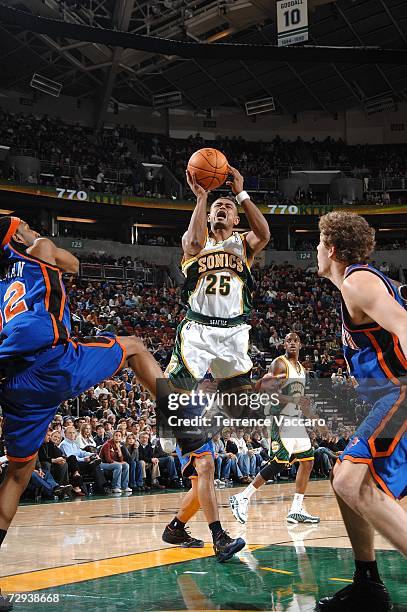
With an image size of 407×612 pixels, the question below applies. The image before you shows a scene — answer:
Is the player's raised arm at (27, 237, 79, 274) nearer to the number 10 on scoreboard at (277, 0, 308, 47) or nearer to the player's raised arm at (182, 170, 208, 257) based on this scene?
the player's raised arm at (182, 170, 208, 257)

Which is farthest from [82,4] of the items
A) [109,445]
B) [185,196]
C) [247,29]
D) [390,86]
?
[109,445]

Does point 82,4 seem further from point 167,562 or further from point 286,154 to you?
point 167,562

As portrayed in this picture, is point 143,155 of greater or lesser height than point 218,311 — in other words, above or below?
above

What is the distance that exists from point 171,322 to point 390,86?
732 inches

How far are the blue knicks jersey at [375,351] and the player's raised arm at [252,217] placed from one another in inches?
79.9

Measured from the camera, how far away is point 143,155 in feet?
113

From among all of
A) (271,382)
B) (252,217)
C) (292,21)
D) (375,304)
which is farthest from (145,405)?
(292,21)

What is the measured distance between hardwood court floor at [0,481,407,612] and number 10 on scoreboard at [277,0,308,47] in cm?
2100

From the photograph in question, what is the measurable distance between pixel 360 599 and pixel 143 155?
106ft

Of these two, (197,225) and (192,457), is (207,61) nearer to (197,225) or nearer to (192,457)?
(197,225)

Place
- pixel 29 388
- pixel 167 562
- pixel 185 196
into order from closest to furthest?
pixel 29 388 < pixel 167 562 < pixel 185 196

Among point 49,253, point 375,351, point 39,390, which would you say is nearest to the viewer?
point 375,351

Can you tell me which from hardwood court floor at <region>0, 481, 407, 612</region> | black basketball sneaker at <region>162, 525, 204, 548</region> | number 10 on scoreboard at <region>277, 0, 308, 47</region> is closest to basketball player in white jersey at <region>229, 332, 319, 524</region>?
hardwood court floor at <region>0, 481, 407, 612</region>

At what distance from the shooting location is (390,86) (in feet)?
114
